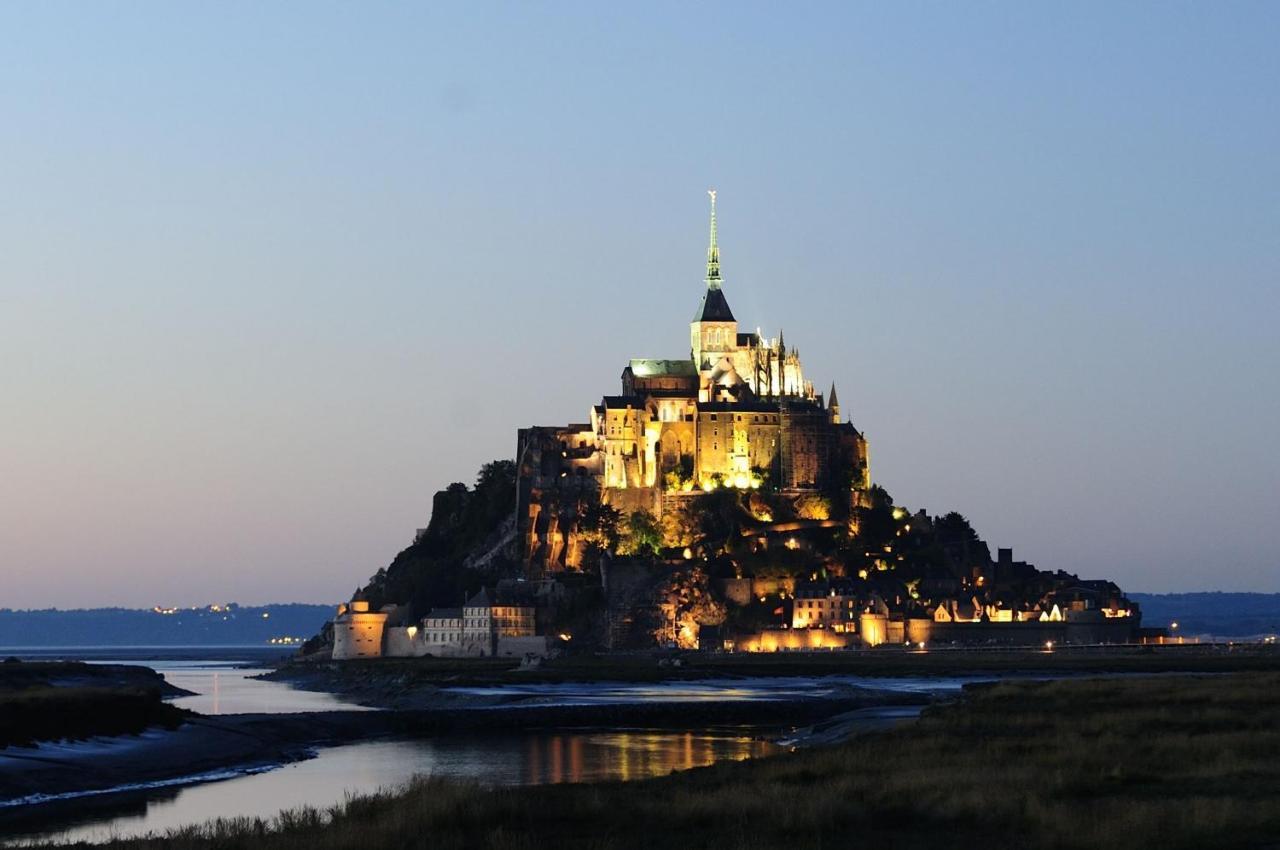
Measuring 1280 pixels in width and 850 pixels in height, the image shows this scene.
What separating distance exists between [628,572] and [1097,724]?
10483 cm

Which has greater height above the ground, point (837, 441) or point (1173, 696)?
point (837, 441)

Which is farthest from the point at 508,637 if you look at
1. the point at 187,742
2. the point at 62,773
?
the point at 62,773

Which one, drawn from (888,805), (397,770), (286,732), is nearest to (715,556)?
(286,732)

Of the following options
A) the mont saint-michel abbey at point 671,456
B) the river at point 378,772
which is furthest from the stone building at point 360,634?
the river at point 378,772

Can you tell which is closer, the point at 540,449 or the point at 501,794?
the point at 501,794

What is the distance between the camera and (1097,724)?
1809 inches

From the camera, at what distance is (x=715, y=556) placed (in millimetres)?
154125

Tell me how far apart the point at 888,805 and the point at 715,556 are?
407ft

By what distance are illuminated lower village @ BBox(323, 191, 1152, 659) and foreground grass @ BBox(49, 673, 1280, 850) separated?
338ft

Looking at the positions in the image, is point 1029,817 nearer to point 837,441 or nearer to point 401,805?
point 401,805

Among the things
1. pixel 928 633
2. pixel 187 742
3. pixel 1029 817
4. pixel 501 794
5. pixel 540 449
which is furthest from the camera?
pixel 540 449

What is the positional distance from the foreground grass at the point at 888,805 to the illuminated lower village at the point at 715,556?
103092 millimetres

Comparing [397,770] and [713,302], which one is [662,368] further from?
[397,770]

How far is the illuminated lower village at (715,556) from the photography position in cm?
14550
